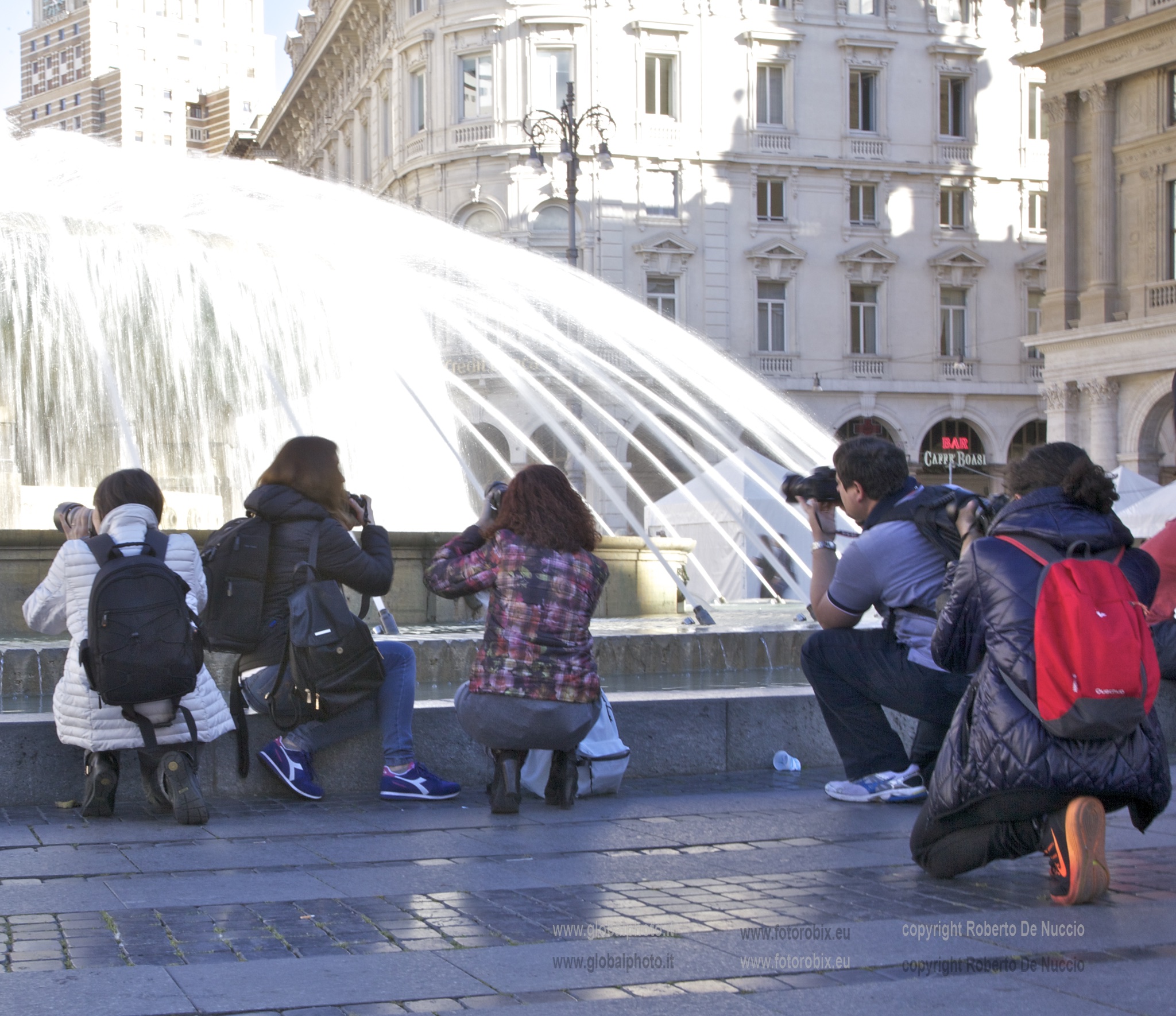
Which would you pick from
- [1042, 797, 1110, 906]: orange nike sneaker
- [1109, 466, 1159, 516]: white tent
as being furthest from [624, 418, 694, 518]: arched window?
[1042, 797, 1110, 906]: orange nike sneaker

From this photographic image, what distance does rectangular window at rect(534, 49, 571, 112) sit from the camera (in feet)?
125

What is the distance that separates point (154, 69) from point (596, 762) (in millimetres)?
140039

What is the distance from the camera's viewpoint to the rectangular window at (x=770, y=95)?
130 ft

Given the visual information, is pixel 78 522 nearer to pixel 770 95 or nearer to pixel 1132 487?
pixel 1132 487

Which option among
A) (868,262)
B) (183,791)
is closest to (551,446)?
(868,262)

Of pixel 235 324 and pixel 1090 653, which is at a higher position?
pixel 235 324

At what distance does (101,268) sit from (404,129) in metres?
29.2

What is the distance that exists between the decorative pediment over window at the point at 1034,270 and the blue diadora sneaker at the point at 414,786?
38170 millimetres

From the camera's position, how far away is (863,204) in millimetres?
40281

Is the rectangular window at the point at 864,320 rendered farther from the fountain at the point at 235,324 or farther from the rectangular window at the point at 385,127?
the fountain at the point at 235,324

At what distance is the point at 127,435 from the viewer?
421 inches

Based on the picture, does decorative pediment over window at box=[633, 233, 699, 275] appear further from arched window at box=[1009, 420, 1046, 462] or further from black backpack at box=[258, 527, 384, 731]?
black backpack at box=[258, 527, 384, 731]

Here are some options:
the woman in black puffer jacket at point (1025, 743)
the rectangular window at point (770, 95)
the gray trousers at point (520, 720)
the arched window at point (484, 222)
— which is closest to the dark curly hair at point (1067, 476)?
the woman in black puffer jacket at point (1025, 743)

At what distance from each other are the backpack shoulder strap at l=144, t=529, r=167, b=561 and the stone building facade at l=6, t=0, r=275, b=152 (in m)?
132
